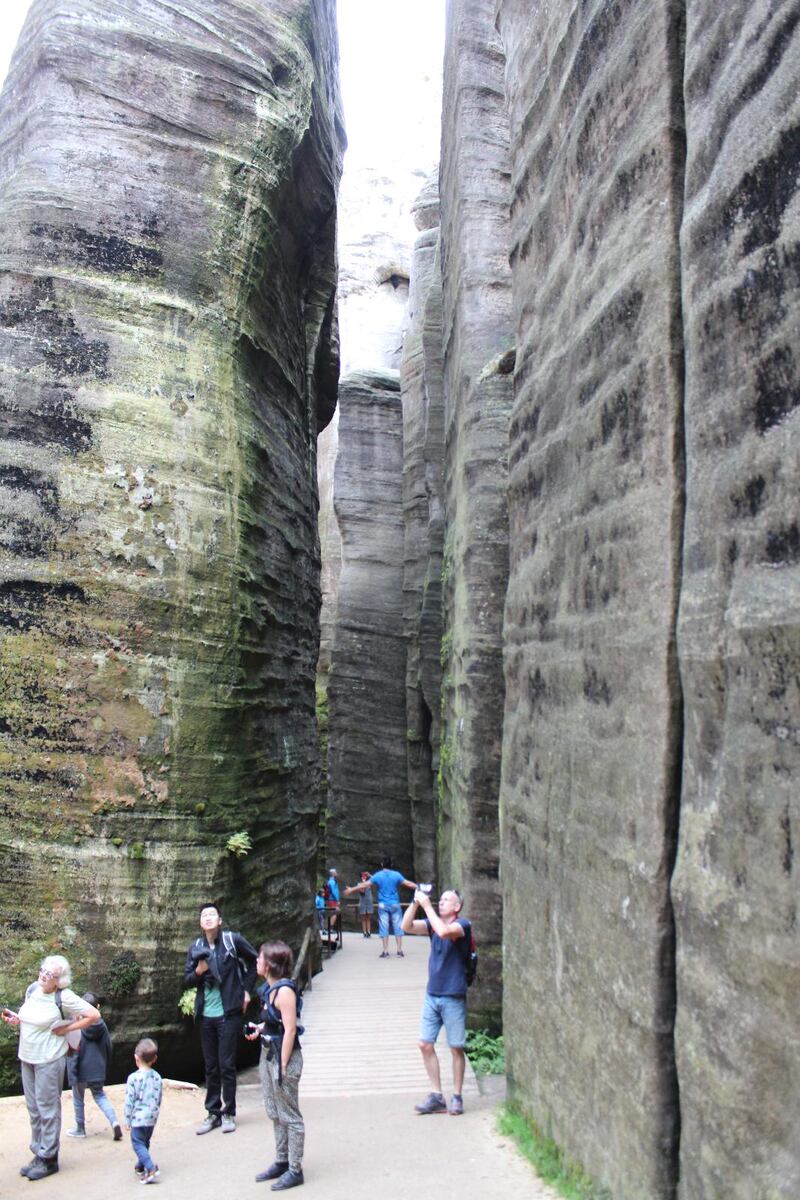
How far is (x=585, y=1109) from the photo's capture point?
14.6ft

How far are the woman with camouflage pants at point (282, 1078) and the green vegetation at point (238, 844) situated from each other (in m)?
2.73

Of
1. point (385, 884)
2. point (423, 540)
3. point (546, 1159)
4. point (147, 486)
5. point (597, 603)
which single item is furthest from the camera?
point (423, 540)

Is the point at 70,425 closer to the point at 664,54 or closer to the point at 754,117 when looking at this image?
the point at 664,54

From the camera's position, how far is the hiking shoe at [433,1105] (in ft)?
19.8

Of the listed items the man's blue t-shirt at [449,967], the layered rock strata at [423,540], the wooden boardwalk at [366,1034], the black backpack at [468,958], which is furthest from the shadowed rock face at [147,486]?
the layered rock strata at [423,540]

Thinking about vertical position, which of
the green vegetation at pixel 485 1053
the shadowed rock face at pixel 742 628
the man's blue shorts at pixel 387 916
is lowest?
the man's blue shorts at pixel 387 916

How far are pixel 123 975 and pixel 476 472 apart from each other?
5.32 meters

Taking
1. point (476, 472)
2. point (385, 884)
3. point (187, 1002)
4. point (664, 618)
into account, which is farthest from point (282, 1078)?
point (385, 884)

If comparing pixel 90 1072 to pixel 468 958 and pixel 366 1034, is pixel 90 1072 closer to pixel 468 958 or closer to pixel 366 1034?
pixel 468 958

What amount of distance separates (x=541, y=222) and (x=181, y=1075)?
21.0ft

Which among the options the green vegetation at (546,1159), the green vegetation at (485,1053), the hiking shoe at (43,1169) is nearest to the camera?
the green vegetation at (546,1159)

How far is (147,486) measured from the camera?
7984 mm

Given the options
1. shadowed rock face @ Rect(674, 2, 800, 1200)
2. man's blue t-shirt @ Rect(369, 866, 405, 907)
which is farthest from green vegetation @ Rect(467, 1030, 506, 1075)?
man's blue t-shirt @ Rect(369, 866, 405, 907)

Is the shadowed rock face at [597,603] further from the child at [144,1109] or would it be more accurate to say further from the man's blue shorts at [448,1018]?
the child at [144,1109]
